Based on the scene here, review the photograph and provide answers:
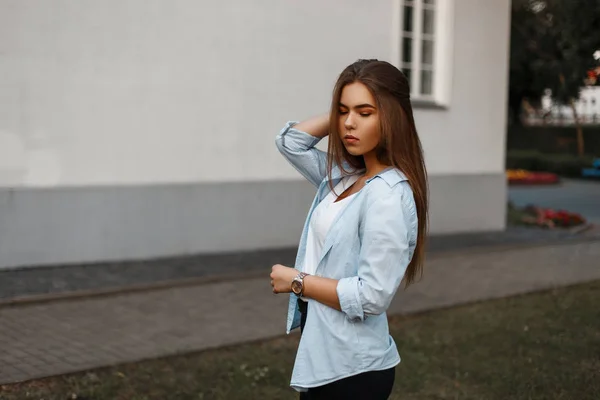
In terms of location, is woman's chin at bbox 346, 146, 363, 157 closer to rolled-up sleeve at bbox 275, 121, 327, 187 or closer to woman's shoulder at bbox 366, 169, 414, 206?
woman's shoulder at bbox 366, 169, 414, 206

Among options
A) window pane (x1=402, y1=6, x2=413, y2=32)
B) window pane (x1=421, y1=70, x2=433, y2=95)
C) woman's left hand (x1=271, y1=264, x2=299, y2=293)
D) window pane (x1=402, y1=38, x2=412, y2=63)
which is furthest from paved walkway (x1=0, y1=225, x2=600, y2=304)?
woman's left hand (x1=271, y1=264, x2=299, y2=293)

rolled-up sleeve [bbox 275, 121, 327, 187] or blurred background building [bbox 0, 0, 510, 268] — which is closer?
rolled-up sleeve [bbox 275, 121, 327, 187]

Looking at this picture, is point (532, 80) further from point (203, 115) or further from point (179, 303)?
point (179, 303)

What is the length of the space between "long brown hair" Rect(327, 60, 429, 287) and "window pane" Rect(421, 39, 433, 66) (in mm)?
9780

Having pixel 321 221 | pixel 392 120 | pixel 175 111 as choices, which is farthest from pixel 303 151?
pixel 175 111

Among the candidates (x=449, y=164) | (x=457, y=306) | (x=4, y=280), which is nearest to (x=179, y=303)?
(x=4, y=280)

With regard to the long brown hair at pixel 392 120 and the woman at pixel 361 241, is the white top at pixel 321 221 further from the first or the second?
the long brown hair at pixel 392 120

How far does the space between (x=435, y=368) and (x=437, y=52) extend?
24.0ft

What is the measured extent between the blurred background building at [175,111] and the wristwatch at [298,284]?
21.1ft

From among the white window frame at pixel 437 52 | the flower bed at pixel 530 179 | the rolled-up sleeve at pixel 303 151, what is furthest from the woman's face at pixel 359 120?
the flower bed at pixel 530 179

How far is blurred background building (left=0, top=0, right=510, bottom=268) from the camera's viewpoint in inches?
329

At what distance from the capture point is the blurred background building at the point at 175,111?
8.37 m

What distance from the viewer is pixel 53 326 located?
20.8ft

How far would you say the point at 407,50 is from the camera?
11.8m
